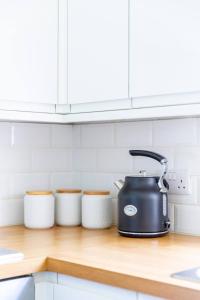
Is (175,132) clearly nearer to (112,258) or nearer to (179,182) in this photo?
(179,182)

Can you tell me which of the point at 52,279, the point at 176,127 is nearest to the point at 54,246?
the point at 52,279

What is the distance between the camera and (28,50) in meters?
2.28

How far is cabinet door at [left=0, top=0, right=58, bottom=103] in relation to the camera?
2.21m

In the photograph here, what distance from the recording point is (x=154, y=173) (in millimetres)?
2426

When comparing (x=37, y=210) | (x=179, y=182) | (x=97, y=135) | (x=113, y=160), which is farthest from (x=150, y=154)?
(x=37, y=210)

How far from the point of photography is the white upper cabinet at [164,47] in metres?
1.92

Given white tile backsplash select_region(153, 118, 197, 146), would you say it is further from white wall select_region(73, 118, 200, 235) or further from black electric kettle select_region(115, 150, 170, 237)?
black electric kettle select_region(115, 150, 170, 237)

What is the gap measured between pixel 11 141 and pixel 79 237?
2.01 ft

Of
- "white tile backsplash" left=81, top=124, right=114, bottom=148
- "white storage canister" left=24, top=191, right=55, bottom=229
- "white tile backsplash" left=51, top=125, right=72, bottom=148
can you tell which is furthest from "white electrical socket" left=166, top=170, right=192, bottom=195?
"white tile backsplash" left=51, top=125, right=72, bottom=148

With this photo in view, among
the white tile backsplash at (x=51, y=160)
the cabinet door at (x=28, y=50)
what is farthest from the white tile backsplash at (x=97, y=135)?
the cabinet door at (x=28, y=50)

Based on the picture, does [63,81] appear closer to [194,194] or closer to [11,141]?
[11,141]

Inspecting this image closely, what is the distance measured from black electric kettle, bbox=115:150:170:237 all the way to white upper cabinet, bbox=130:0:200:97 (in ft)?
1.23

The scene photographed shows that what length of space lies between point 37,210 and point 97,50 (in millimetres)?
752

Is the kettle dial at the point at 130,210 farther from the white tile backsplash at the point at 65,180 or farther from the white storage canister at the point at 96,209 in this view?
the white tile backsplash at the point at 65,180
